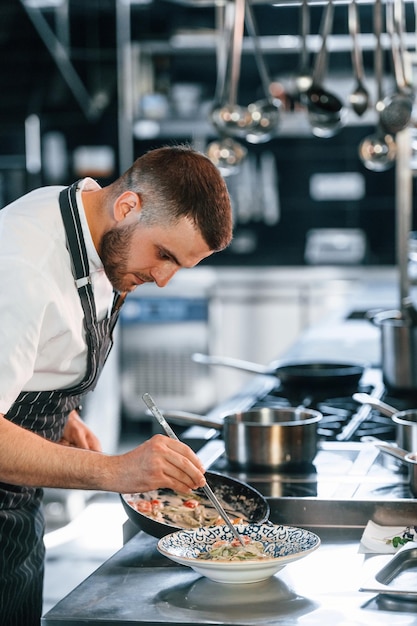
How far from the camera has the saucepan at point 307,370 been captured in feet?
10.8

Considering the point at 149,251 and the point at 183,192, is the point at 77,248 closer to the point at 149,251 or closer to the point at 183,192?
the point at 149,251

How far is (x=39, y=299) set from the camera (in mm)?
2033

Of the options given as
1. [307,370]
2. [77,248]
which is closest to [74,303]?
[77,248]

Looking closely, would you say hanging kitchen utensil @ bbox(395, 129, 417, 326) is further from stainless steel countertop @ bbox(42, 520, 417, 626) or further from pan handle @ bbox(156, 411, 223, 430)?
stainless steel countertop @ bbox(42, 520, 417, 626)

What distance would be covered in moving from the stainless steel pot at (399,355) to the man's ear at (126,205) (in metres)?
1.26

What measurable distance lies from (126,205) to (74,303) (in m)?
0.23

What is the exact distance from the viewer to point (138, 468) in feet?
6.25

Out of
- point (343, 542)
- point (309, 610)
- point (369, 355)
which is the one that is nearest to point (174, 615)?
point (309, 610)

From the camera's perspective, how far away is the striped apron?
2193 millimetres

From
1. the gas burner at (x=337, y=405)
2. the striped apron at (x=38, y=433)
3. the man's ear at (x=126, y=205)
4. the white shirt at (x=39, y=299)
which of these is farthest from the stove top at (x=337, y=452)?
the man's ear at (x=126, y=205)

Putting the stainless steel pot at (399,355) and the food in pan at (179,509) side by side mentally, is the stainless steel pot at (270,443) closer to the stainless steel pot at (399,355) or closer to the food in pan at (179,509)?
the food in pan at (179,509)

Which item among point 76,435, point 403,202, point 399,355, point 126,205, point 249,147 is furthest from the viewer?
point 249,147

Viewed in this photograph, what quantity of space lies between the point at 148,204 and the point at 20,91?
6241 mm

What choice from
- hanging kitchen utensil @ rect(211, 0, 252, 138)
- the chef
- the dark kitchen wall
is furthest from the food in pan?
the dark kitchen wall
